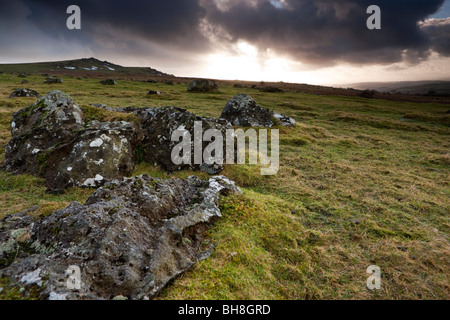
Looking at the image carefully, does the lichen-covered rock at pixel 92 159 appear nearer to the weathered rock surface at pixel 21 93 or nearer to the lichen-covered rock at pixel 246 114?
the lichen-covered rock at pixel 246 114

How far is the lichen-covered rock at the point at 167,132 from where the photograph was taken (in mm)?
10305

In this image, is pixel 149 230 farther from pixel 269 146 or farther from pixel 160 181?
pixel 269 146

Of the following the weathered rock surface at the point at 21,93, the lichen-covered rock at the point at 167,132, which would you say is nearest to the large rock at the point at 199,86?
the weathered rock surface at the point at 21,93

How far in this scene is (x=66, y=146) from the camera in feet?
30.4

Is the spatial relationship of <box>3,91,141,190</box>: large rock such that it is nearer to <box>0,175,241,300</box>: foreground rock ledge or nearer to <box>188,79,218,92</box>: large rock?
<box>0,175,241,300</box>: foreground rock ledge

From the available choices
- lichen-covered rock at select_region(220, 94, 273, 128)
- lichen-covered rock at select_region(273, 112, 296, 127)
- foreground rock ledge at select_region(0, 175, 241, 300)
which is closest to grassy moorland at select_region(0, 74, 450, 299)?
foreground rock ledge at select_region(0, 175, 241, 300)

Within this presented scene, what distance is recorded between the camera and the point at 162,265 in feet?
13.9

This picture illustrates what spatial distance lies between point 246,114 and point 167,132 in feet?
33.9

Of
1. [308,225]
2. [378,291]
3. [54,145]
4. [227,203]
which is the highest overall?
[54,145]

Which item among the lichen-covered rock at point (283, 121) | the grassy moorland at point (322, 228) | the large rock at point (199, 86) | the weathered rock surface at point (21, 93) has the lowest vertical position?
the grassy moorland at point (322, 228)

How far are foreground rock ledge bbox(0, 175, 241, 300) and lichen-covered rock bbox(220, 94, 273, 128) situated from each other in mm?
14303

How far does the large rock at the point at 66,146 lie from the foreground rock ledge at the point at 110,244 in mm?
3474
